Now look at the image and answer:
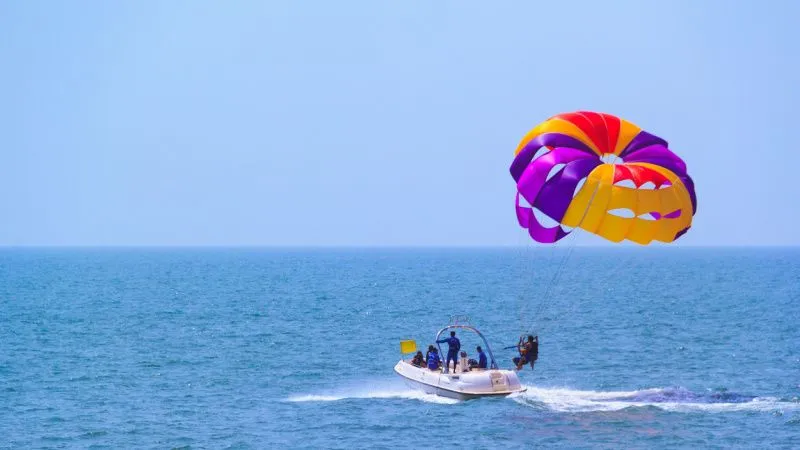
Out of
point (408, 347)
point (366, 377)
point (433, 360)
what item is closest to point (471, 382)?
point (433, 360)

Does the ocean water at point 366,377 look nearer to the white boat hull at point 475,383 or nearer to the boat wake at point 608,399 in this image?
the boat wake at point 608,399

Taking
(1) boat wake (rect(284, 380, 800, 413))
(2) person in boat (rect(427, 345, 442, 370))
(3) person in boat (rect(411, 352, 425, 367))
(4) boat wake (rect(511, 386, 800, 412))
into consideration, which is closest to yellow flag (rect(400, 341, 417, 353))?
(3) person in boat (rect(411, 352, 425, 367))

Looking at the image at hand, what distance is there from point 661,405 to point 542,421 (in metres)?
4.61

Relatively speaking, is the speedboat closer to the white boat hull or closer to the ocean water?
the white boat hull

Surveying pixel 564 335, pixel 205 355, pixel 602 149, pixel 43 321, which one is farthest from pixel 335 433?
pixel 43 321

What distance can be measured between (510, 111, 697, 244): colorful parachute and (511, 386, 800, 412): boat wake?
613cm

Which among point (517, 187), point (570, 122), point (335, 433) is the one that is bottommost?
point (335, 433)

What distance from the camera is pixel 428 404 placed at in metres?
35.8

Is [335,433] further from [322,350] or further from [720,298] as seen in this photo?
[720,298]

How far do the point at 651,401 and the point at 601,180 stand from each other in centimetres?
852

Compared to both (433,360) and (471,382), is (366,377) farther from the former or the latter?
(471,382)

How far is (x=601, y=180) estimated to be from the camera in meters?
31.5

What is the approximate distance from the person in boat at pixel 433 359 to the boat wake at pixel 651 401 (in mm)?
2793

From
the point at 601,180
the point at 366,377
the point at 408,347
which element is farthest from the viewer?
the point at 366,377
